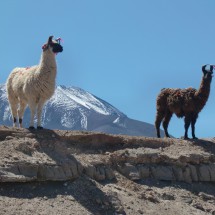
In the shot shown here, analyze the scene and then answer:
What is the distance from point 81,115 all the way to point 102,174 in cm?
8855

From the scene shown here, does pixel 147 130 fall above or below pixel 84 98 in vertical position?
below

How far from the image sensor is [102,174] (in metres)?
19.5

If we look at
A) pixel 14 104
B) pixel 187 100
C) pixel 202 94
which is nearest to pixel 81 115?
pixel 187 100

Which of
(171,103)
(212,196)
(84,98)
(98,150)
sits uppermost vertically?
(84,98)

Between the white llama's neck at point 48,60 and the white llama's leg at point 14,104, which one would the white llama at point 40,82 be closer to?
the white llama's neck at point 48,60

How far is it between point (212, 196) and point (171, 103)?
16.7 feet

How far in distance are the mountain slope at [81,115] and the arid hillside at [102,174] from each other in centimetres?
6866

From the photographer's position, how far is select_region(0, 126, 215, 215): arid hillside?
55.9 ft

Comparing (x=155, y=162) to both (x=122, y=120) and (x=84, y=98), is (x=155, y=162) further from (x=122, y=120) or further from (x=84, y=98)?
(x=84, y=98)

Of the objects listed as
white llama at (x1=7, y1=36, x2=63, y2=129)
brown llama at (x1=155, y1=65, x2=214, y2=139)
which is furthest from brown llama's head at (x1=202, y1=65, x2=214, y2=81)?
white llama at (x1=7, y1=36, x2=63, y2=129)

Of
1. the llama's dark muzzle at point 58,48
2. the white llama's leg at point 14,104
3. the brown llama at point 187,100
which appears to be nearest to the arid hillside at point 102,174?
the brown llama at point 187,100

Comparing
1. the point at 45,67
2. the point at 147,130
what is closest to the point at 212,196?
the point at 45,67

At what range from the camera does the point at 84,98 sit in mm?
122375

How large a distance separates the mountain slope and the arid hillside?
68.7 metres
